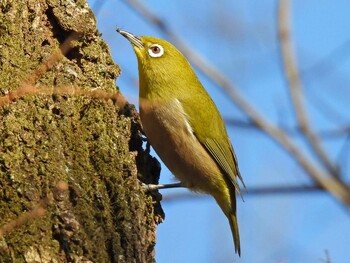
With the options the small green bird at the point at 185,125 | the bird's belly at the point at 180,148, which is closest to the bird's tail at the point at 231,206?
the small green bird at the point at 185,125

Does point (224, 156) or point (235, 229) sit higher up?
point (224, 156)

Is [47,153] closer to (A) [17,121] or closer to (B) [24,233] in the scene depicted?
(A) [17,121]

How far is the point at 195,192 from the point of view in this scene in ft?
21.3

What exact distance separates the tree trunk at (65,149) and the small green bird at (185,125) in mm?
825

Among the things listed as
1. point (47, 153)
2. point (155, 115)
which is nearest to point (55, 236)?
point (47, 153)

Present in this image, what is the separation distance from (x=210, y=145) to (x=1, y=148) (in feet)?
8.49

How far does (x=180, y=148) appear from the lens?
6098mm

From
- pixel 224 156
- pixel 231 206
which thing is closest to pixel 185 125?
pixel 224 156

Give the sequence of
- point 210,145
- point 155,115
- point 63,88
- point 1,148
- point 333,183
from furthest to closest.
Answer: point 210,145
point 155,115
point 63,88
point 1,148
point 333,183

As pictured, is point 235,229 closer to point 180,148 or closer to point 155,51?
point 180,148

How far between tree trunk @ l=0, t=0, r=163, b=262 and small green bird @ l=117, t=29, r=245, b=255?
0.82 m

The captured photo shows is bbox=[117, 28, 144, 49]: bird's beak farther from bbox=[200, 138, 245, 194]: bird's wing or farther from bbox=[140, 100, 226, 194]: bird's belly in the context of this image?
bbox=[200, 138, 245, 194]: bird's wing

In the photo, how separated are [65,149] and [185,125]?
76.5 inches

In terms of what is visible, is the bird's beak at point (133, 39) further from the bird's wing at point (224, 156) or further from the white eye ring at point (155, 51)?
the bird's wing at point (224, 156)
